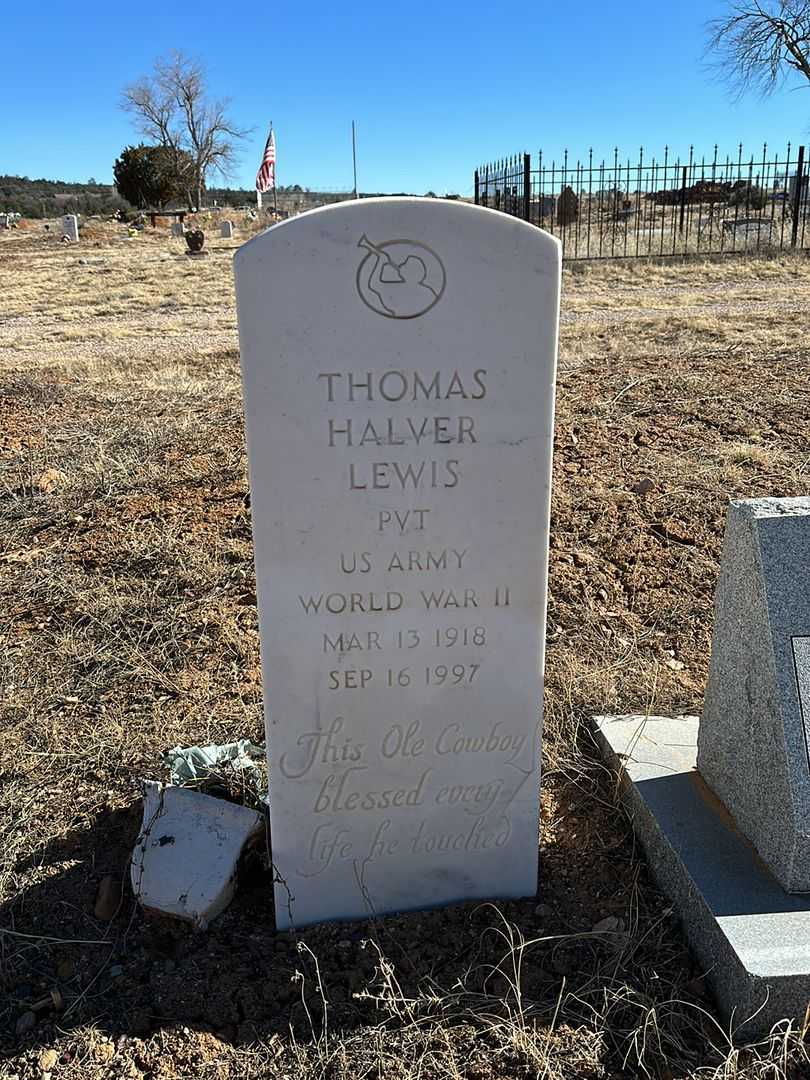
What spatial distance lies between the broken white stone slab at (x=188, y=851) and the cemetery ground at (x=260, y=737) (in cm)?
8

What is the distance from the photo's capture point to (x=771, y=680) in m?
2.04

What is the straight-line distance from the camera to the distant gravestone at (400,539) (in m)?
1.83


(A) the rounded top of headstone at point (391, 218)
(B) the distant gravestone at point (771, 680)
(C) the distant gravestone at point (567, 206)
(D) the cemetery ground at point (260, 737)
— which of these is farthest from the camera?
(C) the distant gravestone at point (567, 206)

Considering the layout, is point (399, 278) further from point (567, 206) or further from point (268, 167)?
point (268, 167)

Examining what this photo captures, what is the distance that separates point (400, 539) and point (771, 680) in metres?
0.96

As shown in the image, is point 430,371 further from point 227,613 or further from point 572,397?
point 572,397

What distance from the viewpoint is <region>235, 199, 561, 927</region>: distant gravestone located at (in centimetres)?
183

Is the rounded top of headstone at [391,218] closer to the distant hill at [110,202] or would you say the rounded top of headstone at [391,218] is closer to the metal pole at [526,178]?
the metal pole at [526,178]

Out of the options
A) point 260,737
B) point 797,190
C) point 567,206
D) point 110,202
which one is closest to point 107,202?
point 110,202

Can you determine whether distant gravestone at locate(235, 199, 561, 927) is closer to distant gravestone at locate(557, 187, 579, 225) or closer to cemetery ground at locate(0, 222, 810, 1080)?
cemetery ground at locate(0, 222, 810, 1080)

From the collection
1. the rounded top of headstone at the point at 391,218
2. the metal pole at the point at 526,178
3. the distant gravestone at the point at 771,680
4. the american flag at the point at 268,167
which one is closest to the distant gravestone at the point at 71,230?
the american flag at the point at 268,167

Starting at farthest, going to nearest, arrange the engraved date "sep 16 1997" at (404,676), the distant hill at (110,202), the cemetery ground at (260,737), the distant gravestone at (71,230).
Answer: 1. the distant hill at (110,202)
2. the distant gravestone at (71,230)
3. the engraved date "sep 16 1997" at (404,676)
4. the cemetery ground at (260,737)

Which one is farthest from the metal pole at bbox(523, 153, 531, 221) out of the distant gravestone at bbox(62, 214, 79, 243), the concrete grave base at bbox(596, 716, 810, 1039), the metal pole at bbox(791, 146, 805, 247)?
the distant gravestone at bbox(62, 214, 79, 243)

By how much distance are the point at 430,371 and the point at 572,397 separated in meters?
4.25
